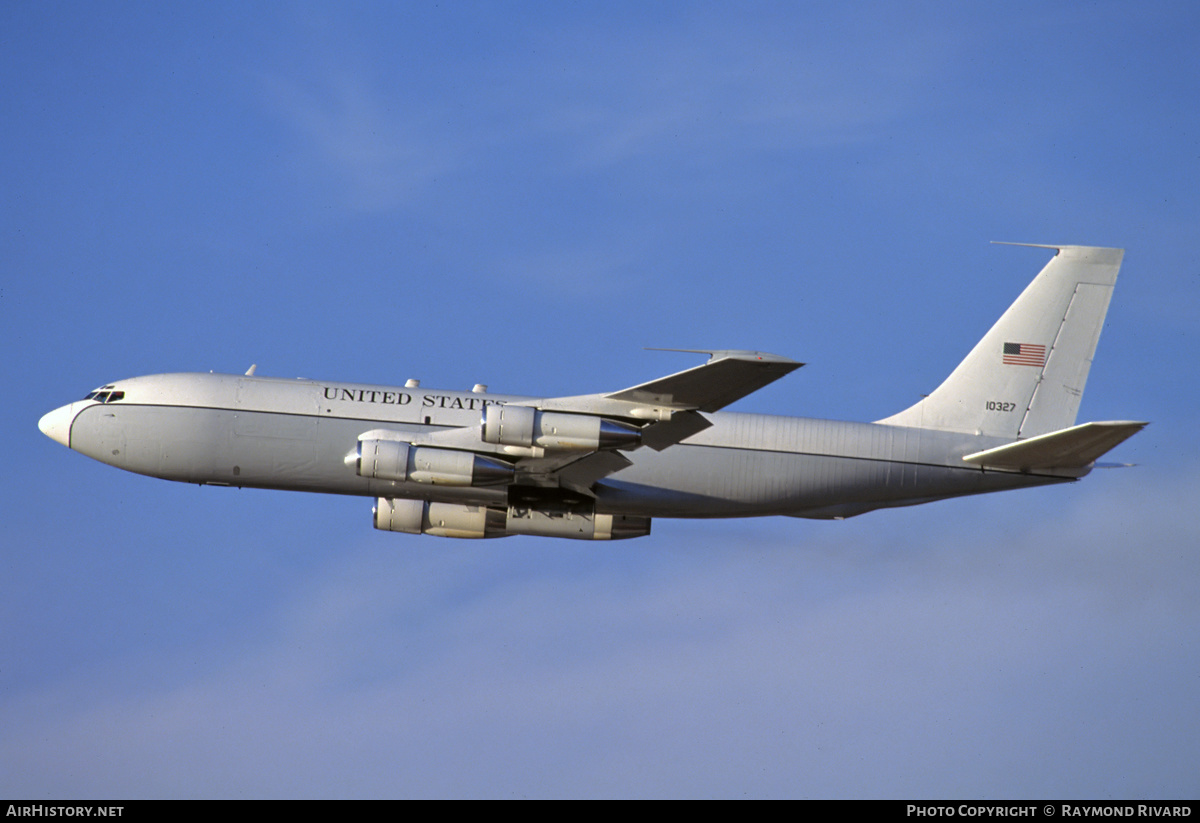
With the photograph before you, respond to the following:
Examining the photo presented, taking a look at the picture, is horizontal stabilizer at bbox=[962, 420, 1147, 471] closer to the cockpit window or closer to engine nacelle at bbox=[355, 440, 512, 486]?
engine nacelle at bbox=[355, 440, 512, 486]

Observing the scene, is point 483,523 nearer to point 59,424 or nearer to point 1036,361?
point 59,424

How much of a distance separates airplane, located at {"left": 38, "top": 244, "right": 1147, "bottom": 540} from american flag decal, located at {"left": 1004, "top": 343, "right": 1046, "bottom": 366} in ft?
6.62

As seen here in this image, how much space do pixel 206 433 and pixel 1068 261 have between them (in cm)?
2850

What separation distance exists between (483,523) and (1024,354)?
61.2 ft

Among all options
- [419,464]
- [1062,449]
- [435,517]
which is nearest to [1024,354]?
[1062,449]

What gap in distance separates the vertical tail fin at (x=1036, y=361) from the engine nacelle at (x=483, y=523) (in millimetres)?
9435

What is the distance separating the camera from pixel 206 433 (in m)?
45.4

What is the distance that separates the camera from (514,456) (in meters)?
43.1

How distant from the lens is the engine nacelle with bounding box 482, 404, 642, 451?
41219 millimetres

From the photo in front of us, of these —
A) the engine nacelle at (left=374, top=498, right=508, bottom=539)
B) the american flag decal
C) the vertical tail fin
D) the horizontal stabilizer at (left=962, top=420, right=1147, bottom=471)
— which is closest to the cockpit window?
the engine nacelle at (left=374, top=498, right=508, bottom=539)

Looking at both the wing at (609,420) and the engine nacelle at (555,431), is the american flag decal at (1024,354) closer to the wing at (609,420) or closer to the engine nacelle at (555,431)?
the wing at (609,420)

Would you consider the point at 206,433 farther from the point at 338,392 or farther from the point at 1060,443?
the point at 1060,443

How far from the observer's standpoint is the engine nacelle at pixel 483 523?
46344 millimetres

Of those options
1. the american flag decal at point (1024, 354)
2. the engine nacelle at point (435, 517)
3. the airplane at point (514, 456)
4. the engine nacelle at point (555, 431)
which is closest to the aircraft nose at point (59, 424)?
the airplane at point (514, 456)
